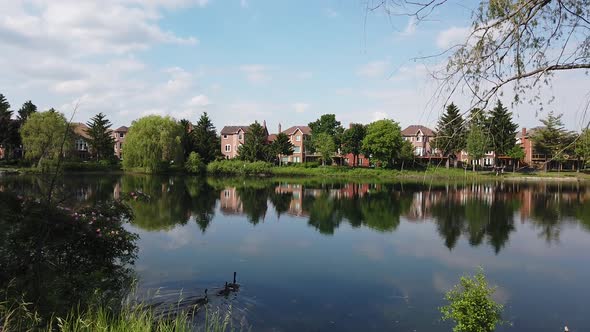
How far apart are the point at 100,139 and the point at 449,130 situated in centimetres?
8049

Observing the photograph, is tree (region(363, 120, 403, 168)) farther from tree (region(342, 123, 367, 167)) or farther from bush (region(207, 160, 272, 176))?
bush (region(207, 160, 272, 176))

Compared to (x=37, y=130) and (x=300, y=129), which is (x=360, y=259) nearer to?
(x=37, y=130)

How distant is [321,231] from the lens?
24.0m

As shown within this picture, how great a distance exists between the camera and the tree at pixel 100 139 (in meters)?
75.3

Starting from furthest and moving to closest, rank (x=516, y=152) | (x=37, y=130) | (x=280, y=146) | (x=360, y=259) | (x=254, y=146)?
1. (x=280, y=146)
2. (x=254, y=146)
3. (x=516, y=152)
4. (x=37, y=130)
5. (x=360, y=259)

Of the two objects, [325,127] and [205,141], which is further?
[325,127]

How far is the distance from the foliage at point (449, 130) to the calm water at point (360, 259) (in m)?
7.64

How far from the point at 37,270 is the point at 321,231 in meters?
18.2

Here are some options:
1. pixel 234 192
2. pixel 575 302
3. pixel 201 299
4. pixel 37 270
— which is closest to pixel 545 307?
pixel 575 302

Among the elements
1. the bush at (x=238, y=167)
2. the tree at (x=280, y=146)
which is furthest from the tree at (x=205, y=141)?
the tree at (x=280, y=146)

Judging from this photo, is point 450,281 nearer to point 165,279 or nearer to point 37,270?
point 165,279

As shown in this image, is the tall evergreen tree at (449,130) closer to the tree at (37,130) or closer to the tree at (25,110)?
the tree at (37,130)

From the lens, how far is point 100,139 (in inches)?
2965

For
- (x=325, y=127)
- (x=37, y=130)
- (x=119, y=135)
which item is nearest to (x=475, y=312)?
(x=37, y=130)
